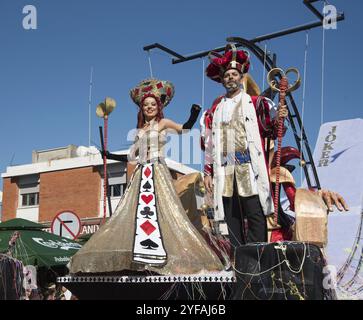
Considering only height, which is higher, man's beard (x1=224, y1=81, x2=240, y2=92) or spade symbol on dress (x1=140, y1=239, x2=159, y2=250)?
man's beard (x1=224, y1=81, x2=240, y2=92)

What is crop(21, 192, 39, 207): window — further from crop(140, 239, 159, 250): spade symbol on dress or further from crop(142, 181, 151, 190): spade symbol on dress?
crop(140, 239, 159, 250): spade symbol on dress

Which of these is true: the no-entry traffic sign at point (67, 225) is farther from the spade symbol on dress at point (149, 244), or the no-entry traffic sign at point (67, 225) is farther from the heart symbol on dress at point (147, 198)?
the spade symbol on dress at point (149, 244)

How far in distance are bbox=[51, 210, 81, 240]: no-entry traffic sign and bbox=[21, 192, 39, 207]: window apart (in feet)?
66.2

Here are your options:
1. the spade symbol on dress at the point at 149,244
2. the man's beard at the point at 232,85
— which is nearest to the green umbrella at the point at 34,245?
the spade symbol on dress at the point at 149,244

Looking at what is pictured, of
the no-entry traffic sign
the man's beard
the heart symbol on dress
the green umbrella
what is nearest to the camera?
the heart symbol on dress

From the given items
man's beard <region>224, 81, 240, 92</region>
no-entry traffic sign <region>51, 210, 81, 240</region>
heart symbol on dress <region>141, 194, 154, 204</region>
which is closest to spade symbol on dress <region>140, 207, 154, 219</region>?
heart symbol on dress <region>141, 194, 154, 204</region>

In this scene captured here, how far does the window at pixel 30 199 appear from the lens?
2978 cm

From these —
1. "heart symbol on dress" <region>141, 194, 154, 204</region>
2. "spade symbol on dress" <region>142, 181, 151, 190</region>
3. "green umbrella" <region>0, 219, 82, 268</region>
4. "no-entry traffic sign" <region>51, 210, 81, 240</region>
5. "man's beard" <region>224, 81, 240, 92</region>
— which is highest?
"man's beard" <region>224, 81, 240, 92</region>

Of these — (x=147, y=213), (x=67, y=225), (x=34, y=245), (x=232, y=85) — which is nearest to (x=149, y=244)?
(x=147, y=213)

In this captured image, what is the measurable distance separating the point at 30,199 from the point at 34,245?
2155cm

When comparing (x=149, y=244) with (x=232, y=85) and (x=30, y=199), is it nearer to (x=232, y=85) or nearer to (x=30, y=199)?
(x=232, y=85)

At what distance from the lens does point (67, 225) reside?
1005 cm

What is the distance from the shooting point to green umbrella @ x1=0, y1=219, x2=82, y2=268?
349 inches

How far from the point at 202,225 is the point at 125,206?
85cm
